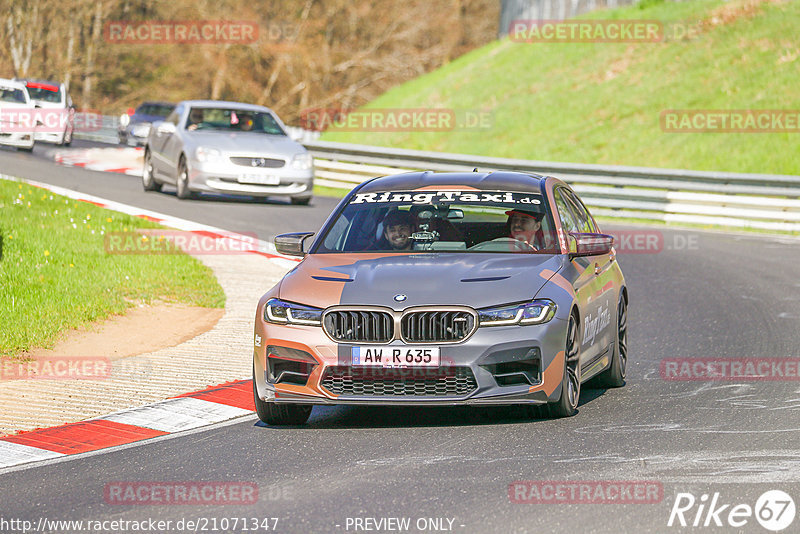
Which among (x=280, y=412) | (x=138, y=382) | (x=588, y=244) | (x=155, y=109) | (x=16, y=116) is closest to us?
(x=280, y=412)

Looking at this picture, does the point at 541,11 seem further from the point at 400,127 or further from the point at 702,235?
the point at 702,235

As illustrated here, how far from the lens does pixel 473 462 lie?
6.86 metres

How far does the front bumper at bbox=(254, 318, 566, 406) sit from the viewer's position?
24.6 ft

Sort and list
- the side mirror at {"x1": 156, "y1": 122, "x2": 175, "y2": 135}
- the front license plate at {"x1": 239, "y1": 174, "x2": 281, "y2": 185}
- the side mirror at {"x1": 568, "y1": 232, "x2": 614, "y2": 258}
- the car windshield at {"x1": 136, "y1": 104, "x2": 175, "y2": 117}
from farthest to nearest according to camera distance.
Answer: the car windshield at {"x1": 136, "y1": 104, "x2": 175, "y2": 117}, the side mirror at {"x1": 156, "y1": 122, "x2": 175, "y2": 135}, the front license plate at {"x1": 239, "y1": 174, "x2": 281, "y2": 185}, the side mirror at {"x1": 568, "y1": 232, "x2": 614, "y2": 258}

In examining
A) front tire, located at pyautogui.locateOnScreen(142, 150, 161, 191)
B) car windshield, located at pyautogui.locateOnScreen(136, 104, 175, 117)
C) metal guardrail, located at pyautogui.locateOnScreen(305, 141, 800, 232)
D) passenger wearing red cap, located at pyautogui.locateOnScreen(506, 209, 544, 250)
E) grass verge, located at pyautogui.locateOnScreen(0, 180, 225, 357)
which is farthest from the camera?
car windshield, located at pyautogui.locateOnScreen(136, 104, 175, 117)

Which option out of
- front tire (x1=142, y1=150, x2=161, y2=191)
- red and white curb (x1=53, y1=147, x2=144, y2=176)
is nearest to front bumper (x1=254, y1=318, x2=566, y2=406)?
front tire (x1=142, y1=150, x2=161, y2=191)

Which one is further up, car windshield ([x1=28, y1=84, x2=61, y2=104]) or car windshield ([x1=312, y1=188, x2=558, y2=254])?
car windshield ([x1=312, y1=188, x2=558, y2=254])

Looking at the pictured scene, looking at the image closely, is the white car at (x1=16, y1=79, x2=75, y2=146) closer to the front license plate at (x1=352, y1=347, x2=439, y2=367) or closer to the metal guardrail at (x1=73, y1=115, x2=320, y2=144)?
the metal guardrail at (x1=73, y1=115, x2=320, y2=144)

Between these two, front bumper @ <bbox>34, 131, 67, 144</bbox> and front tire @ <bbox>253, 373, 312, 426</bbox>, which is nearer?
front tire @ <bbox>253, 373, 312, 426</bbox>

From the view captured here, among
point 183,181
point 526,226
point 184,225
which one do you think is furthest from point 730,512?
point 183,181

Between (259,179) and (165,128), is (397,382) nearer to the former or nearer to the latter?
(259,179)

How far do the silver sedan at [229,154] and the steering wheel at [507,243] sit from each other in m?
13.4

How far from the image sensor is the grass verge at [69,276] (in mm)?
11453

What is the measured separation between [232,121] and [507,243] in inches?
594
